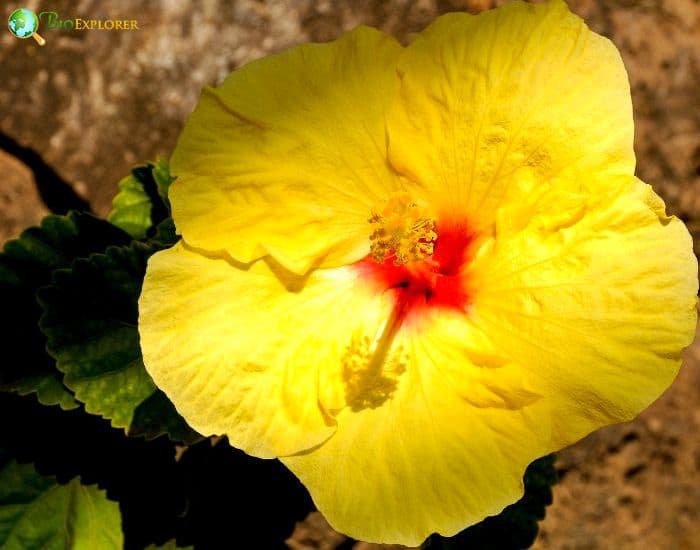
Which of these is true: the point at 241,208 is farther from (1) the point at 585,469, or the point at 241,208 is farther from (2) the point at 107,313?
(1) the point at 585,469

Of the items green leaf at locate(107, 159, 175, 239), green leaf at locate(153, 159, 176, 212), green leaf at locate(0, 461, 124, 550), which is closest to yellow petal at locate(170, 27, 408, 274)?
green leaf at locate(153, 159, 176, 212)

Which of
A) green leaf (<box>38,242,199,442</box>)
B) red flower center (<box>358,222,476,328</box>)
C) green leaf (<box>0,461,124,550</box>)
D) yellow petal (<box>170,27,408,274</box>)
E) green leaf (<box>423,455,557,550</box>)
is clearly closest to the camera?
yellow petal (<box>170,27,408,274</box>)

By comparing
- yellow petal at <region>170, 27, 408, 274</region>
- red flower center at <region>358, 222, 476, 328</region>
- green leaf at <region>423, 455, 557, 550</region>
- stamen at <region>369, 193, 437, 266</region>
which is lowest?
green leaf at <region>423, 455, 557, 550</region>

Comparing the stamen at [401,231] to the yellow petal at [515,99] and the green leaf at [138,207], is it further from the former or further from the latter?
the green leaf at [138,207]

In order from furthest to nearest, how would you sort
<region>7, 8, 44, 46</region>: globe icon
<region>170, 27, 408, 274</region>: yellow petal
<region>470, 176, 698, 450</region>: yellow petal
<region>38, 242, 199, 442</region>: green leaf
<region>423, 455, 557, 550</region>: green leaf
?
<region>7, 8, 44, 46</region>: globe icon, <region>423, 455, 557, 550</region>: green leaf, <region>38, 242, 199, 442</region>: green leaf, <region>170, 27, 408, 274</region>: yellow petal, <region>470, 176, 698, 450</region>: yellow petal

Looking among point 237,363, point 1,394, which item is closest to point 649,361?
point 237,363

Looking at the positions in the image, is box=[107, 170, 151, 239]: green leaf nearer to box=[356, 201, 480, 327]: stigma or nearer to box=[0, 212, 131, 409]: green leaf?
box=[0, 212, 131, 409]: green leaf

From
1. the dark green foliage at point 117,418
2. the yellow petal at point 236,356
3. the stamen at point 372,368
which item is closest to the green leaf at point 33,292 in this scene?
the dark green foliage at point 117,418
